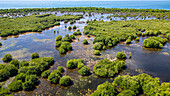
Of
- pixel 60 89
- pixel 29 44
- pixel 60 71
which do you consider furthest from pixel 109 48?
pixel 29 44

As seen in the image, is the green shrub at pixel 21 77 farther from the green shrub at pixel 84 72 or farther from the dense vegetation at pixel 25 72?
the green shrub at pixel 84 72

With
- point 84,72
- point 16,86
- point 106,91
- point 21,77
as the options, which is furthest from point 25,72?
point 106,91

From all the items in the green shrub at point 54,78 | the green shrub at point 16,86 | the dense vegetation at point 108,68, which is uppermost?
the dense vegetation at point 108,68

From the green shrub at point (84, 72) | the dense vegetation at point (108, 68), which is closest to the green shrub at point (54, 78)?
the green shrub at point (84, 72)

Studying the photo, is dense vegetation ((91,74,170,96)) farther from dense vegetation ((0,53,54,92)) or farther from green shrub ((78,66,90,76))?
dense vegetation ((0,53,54,92))

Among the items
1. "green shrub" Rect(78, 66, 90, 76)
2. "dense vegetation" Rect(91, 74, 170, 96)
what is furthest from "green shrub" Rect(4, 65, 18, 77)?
"dense vegetation" Rect(91, 74, 170, 96)

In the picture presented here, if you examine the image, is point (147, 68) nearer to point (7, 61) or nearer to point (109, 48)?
point (109, 48)

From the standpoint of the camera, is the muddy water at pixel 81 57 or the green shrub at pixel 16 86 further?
the muddy water at pixel 81 57
